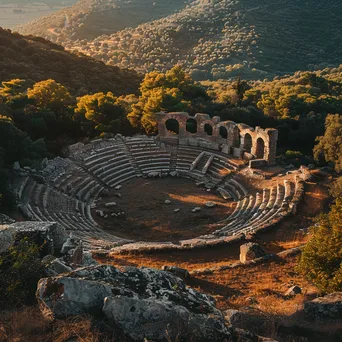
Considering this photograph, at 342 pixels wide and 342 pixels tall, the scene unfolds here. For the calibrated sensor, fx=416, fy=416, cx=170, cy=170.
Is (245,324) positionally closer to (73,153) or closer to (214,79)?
(73,153)

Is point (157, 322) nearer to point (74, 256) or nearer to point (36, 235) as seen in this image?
point (36, 235)

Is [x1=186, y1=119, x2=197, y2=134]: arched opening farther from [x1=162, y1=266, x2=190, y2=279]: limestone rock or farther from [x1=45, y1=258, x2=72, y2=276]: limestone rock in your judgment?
[x1=45, y1=258, x2=72, y2=276]: limestone rock

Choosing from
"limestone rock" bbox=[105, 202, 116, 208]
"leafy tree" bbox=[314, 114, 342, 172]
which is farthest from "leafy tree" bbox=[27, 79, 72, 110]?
"leafy tree" bbox=[314, 114, 342, 172]

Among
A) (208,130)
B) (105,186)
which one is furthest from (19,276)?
(208,130)

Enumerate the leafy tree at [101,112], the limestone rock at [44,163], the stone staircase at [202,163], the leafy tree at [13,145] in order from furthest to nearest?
the leafy tree at [101,112] < the stone staircase at [202,163] < the limestone rock at [44,163] < the leafy tree at [13,145]

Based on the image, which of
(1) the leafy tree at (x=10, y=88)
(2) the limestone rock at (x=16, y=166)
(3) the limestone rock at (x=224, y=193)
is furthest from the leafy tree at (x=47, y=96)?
(3) the limestone rock at (x=224, y=193)

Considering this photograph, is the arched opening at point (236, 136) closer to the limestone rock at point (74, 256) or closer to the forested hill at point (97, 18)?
the limestone rock at point (74, 256)
